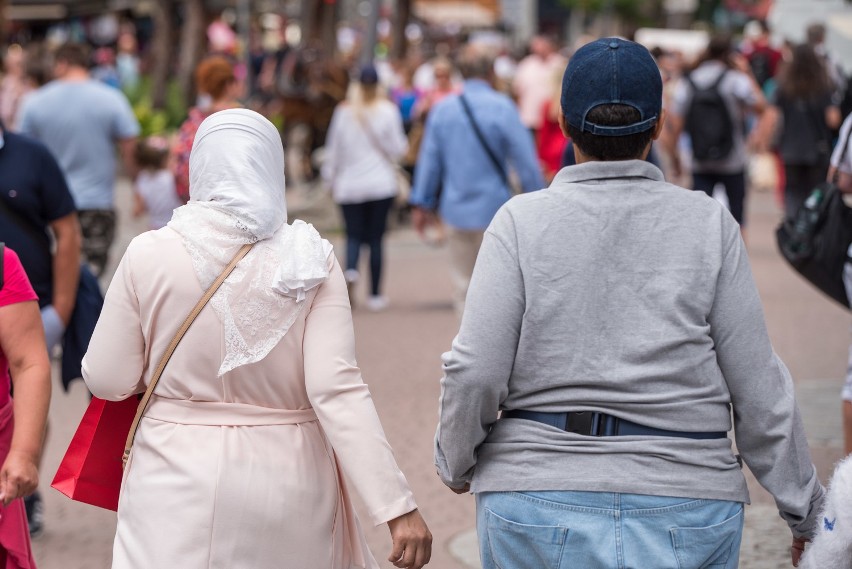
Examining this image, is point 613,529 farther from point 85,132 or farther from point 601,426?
point 85,132

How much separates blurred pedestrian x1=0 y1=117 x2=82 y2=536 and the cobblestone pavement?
1.01 meters

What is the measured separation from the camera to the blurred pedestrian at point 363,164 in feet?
36.4

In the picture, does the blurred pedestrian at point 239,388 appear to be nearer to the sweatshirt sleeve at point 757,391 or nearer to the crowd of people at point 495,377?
the crowd of people at point 495,377

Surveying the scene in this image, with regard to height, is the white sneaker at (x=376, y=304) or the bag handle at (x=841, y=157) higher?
the bag handle at (x=841, y=157)

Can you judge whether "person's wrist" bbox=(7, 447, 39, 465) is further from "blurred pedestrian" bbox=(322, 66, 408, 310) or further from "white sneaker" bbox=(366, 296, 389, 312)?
"white sneaker" bbox=(366, 296, 389, 312)

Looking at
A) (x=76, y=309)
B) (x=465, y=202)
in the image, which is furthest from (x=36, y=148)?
(x=465, y=202)

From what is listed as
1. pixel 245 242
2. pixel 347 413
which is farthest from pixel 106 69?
pixel 347 413

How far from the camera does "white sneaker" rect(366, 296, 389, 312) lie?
447 inches

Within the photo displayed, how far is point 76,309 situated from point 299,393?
232 centimetres

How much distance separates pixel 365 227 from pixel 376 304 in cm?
63

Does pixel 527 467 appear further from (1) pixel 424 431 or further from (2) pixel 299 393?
(1) pixel 424 431

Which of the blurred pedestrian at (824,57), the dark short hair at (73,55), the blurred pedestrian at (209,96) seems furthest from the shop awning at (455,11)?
the blurred pedestrian at (209,96)

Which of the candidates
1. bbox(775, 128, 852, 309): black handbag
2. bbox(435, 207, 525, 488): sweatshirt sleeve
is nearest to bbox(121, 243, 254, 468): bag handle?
bbox(435, 207, 525, 488): sweatshirt sleeve

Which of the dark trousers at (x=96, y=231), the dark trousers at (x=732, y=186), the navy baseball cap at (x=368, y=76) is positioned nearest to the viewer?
the dark trousers at (x=96, y=231)
